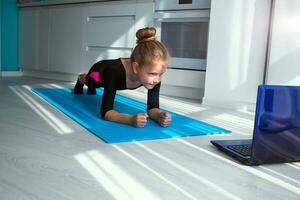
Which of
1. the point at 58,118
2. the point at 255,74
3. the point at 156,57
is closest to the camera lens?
the point at 156,57

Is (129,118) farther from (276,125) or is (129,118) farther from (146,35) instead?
(276,125)

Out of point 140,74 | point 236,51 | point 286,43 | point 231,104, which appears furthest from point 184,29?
point 140,74

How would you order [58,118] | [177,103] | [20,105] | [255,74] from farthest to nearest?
[177,103] < [255,74] < [20,105] < [58,118]

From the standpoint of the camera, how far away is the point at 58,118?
1.54m

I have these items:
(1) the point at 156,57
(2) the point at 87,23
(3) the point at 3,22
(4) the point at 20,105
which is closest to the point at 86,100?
(4) the point at 20,105

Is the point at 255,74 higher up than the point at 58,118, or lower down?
higher up

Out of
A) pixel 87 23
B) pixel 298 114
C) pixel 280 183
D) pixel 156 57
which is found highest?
pixel 87 23

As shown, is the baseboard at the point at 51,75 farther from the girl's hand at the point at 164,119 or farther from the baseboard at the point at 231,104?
the girl's hand at the point at 164,119

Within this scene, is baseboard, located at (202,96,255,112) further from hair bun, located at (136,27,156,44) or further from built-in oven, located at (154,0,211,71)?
hair bun, located at (136,27,156,44)

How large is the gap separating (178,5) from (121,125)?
1232 millimetres

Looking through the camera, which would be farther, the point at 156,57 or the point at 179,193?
the point at 156,57

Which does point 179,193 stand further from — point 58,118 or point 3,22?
point 3,22

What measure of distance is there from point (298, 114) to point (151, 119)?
717 mm

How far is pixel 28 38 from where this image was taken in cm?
352
